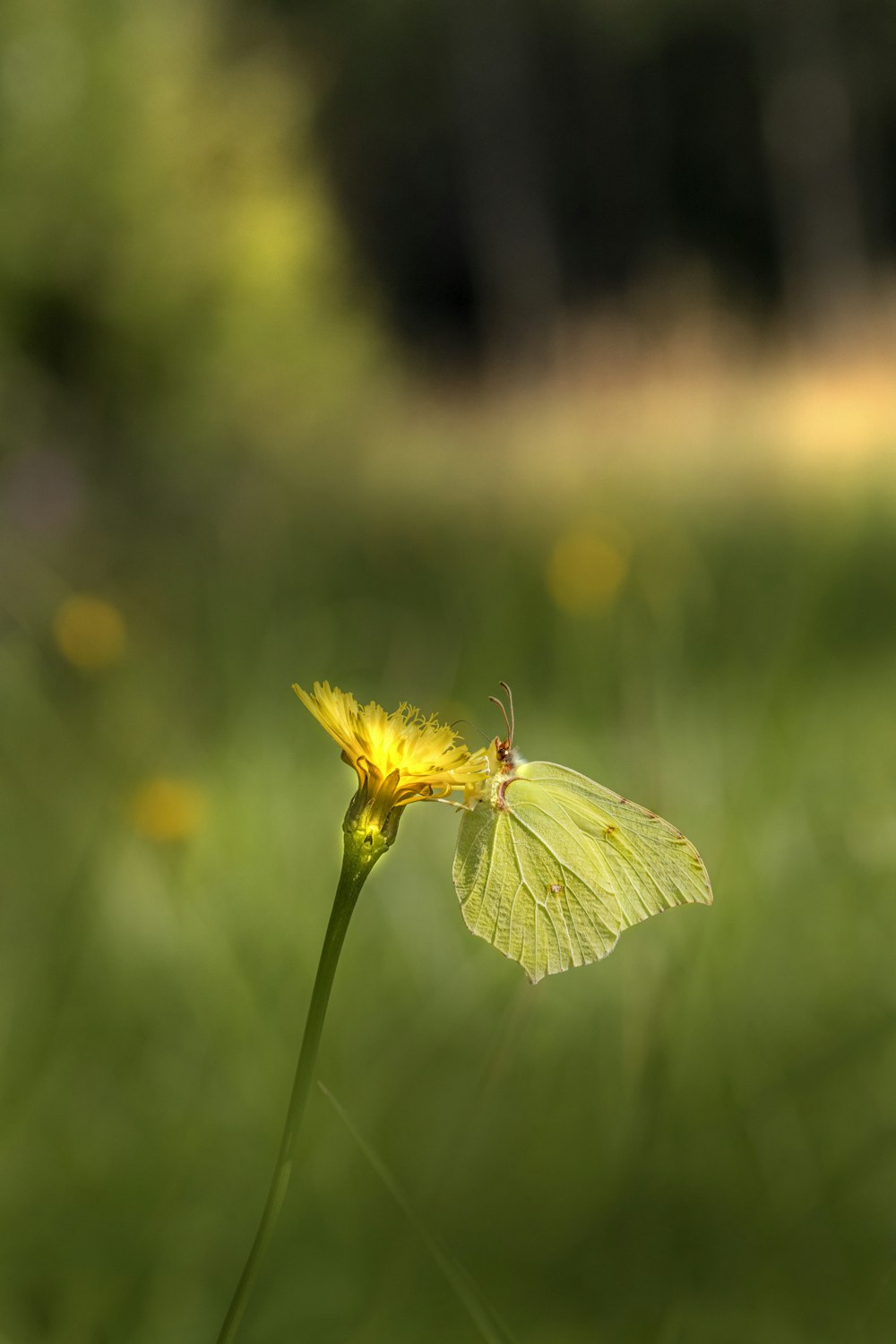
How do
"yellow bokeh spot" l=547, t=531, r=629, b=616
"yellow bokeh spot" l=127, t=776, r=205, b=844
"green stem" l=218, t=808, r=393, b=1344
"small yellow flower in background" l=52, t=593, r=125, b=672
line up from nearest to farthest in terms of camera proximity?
1. "green stem" l=218, t=808, r=393, b=1344
2. "yellow bokeh spot" l=127, t=776, r=205, b=844
3. "small yellow flower in background" l=52, t=593, r=125, b=672
4. "yellow bokeh spot" l=547, t=531, r=629, b=616

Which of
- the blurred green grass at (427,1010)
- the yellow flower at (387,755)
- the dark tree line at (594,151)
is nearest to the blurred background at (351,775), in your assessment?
the blurred green grass at (427,1010)

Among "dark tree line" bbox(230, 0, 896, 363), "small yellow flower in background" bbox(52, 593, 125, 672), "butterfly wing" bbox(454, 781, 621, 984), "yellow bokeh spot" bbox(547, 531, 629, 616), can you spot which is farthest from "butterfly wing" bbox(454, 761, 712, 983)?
"dark tree line" bbox(230, 0, 896, 363)

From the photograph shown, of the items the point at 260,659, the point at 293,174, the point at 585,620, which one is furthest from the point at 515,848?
the point at 293,174

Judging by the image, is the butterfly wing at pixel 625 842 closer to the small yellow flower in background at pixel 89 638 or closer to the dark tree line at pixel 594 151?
the small yellow flower in background at pixel 89 638

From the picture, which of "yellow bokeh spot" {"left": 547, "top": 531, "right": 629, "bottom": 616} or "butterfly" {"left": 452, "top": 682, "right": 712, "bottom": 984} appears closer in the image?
"butterfly" {"left": 452, "top": 682, "right": 712, "bottom": 984}

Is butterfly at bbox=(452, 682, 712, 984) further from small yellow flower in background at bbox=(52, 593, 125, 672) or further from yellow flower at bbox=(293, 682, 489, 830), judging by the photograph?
small yellow flower in background at bbox=(52, 593, 125, 672)

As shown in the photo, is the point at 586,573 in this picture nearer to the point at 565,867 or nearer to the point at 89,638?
the point at 89,638
